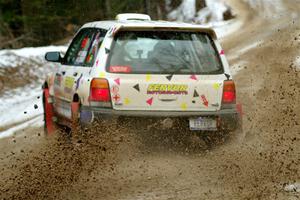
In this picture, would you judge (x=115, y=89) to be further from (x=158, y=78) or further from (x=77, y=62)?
(x=77, y=62)

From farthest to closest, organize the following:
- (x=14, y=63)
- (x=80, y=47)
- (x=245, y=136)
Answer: (x=14, y=63)
(x=80, y=47)
(x=245, y=136)

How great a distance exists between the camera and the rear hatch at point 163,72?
7648 mm

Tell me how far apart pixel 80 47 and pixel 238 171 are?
3.16m

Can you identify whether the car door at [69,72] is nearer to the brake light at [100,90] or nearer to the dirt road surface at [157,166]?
the dirt road surface at [157,166]

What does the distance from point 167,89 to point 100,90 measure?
782mm

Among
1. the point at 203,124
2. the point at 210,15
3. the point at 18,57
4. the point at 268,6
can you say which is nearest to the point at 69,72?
the point at 203,124

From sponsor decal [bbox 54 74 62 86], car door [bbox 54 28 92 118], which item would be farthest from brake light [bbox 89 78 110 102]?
sponsor decal [bbox 54 74 62 86]

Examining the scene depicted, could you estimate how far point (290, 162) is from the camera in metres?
7.45

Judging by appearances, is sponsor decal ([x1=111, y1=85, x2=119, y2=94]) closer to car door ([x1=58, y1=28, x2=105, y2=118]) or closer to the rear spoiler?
car door ([x1=58, y1=28, x2=105, y2=118])

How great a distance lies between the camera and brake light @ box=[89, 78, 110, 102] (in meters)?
7.59

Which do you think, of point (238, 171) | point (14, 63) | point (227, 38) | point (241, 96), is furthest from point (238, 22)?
point (238, 171)

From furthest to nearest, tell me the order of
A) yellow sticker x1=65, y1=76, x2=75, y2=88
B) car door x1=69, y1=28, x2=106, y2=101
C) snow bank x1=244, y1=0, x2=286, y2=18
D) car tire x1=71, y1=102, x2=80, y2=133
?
1. snow bank x1=244, y1=0, x2=286, y2=18
2. yellow sticker x1=65, y1=76, x2=75, y2=88
3. car door x1=69, y1=28, x2=106, y2=101
4. car tire x1=71, y1=102, x2=80, y2=133

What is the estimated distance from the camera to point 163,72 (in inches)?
306

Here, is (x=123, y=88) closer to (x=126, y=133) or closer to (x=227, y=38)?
(x=126, y=133)
